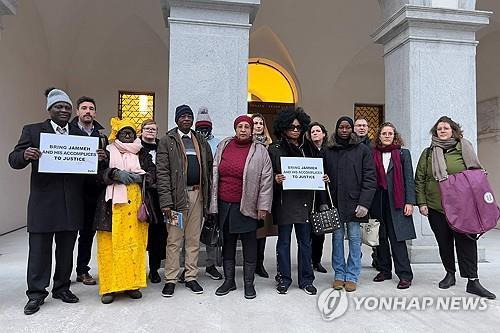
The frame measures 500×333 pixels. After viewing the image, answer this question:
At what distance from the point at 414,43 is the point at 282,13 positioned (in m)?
6.94

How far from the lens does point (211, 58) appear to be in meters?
5.14

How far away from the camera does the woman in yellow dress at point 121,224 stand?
3.62m

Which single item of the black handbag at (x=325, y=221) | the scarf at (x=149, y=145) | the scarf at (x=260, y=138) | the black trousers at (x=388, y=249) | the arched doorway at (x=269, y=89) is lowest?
the black trousers at (x=388, y=249)

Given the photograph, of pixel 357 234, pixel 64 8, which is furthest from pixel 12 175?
pixel 357 234

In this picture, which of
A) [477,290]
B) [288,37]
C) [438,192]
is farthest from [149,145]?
[288,37]

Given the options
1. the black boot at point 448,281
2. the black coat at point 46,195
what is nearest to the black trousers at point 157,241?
the black coat at point 46,195

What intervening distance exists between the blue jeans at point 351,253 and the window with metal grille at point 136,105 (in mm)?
8922

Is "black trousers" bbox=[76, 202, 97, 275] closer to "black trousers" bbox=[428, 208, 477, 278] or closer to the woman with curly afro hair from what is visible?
the woman with curly afro hair

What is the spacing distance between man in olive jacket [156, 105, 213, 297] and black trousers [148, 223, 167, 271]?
326mm

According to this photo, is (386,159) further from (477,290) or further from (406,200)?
(477,290)

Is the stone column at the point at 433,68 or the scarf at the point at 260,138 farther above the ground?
the stone column at the point at 433,68

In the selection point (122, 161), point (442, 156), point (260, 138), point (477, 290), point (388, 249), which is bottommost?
point (477, 290)

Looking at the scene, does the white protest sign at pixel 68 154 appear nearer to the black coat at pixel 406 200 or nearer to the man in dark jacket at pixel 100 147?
the man in dark jacket at pixel 100 147

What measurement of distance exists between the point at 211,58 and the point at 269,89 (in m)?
8.94
